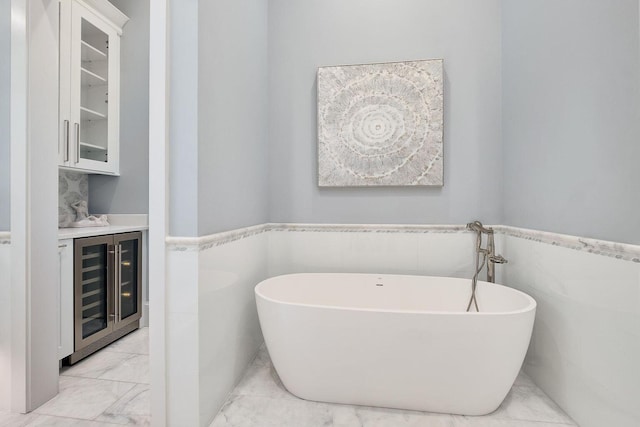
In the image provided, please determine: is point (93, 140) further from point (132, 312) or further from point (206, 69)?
point (206, 69)

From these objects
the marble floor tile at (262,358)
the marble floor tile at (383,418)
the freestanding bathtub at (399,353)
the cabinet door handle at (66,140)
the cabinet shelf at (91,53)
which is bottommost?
the marble floor tile at (383,418)

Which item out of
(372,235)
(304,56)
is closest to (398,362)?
(372,235)

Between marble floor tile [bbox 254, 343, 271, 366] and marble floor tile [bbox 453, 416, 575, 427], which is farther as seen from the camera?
marble floor tile [bbox 254, 343, 271, 366]

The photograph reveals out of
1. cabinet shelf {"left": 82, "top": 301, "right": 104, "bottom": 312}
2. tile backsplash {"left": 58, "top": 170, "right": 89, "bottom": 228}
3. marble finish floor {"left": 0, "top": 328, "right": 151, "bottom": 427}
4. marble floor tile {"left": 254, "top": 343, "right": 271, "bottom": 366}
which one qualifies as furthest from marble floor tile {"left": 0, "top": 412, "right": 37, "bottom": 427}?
tile backsplash {"left": 58, "top": 170, "right": 89, "bottom": 228}

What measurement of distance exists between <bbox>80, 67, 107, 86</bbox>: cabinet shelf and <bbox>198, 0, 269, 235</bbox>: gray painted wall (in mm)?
1372

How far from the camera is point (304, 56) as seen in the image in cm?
233

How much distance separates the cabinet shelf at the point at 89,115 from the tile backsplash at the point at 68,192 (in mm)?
463

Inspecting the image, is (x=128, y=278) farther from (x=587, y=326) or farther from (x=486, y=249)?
(x=587, y=326)

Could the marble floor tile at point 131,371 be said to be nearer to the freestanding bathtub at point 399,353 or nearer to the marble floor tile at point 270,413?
the marble floor tile at point 270,413

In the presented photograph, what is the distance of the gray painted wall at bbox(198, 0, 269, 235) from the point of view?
144 cm

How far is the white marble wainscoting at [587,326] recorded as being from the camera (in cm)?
118

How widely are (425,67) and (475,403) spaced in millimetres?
1943

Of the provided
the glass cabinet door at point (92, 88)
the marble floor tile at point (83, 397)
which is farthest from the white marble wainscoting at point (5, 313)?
the glass cabinet door at point (92, 88)

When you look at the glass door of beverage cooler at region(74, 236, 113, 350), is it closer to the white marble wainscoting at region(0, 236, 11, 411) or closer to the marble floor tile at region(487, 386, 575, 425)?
the white marble wainscoting at region(0, 236, 11, 411)
